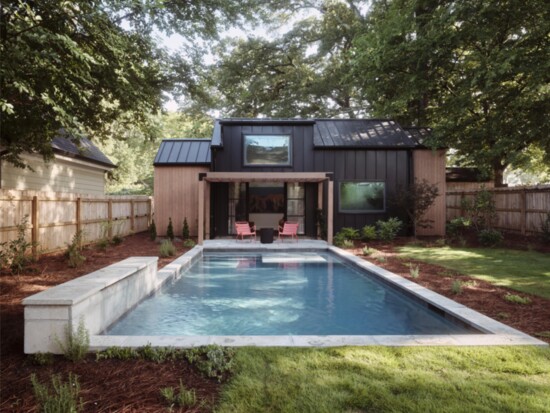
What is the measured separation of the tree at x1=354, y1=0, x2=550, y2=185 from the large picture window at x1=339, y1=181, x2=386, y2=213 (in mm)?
2914

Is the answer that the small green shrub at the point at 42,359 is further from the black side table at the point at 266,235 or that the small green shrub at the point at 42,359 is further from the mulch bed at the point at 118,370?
the black side table at the point at 266,235

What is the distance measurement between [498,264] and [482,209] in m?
5.23

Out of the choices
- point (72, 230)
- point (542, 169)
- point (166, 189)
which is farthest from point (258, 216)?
point (542, 169)

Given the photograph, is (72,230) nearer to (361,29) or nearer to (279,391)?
(279,391)

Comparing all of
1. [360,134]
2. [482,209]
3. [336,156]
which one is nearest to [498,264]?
[482,209]

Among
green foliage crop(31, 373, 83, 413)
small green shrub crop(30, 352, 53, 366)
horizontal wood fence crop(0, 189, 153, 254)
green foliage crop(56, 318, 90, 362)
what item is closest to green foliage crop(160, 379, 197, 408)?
green foliage crop(31, 373, 83, 413)

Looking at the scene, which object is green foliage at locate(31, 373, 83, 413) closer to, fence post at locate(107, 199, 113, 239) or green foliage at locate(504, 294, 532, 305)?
green foliage at locate(504, 294, 532, 305)

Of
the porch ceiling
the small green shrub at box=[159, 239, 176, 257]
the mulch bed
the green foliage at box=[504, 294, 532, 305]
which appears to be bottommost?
the mulch bed

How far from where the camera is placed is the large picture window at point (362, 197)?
581 inches

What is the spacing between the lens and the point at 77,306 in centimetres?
376

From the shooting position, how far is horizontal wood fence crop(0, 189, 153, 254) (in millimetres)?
7961

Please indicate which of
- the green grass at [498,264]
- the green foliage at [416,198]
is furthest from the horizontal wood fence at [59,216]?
the green foliage at [416,198]

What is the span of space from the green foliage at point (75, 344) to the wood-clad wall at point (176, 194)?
37.6 ft

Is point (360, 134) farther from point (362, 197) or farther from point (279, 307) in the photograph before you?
point (279, 307)
